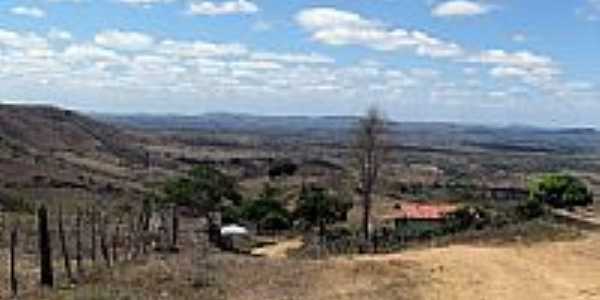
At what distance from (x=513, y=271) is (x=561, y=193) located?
38602 mm

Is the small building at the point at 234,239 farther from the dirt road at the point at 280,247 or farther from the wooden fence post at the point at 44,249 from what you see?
the wooden fence post at the point at 44,249

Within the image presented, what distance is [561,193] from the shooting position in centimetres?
6625

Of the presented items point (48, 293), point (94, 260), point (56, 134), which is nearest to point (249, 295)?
point (48, 293)

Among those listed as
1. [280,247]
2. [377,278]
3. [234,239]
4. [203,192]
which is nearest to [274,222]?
[203,192]

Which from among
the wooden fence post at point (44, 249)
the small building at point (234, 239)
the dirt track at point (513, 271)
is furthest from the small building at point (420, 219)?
the wooden fence post at point (44, 249)

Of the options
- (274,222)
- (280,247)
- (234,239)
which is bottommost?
(274,222)

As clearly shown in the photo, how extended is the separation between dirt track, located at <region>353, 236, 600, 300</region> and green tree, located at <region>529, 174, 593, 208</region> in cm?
2825

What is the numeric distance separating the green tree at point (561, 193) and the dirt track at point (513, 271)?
28247mm

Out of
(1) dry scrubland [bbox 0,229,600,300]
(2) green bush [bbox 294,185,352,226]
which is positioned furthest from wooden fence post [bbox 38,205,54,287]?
(2) green bush [bbox 294,185,352,226]

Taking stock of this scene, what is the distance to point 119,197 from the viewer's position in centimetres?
8538

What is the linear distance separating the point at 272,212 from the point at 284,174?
224 feet

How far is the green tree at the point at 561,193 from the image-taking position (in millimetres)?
63625

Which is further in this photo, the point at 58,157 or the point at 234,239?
the point at 58,157

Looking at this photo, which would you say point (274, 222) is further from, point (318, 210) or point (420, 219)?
point (420, 219)
